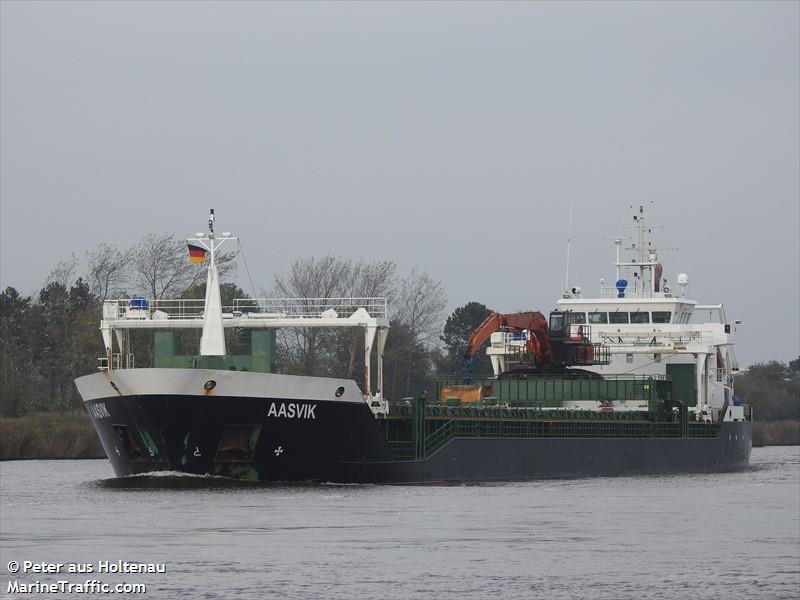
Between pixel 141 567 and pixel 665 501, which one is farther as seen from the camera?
pixel 665 501

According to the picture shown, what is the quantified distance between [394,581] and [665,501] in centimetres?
1660

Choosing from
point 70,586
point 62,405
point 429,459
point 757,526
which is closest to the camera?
point 70,586

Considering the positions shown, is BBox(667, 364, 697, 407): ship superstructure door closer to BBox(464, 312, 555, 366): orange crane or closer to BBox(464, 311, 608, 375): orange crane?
BBox(464, 311, 608, 375): orange crane

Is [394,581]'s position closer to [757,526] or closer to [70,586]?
[70,586]

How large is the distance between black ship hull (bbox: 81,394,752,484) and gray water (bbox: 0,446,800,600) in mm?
763

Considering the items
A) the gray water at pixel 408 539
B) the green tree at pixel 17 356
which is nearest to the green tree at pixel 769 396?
the green tree at pixel 17 356

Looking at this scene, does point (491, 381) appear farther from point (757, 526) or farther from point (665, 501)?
point (757, 526)

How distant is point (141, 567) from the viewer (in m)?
28.5

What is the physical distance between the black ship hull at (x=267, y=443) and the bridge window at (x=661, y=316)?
51.7 feet

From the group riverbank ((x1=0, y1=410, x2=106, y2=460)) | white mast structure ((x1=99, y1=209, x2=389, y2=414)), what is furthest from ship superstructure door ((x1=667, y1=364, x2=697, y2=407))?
riverbank ((x1=0, y1=410, x2=106, y2=460))

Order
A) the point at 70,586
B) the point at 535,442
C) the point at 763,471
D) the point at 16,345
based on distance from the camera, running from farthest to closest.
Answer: the point at 16,345, the point at 763,471, the point at 535,442, the point at 70,586

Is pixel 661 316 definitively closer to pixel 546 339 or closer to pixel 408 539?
pixel 546 339

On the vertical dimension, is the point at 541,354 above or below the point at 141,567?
above

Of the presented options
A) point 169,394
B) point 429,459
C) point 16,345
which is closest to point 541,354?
point 429,459
